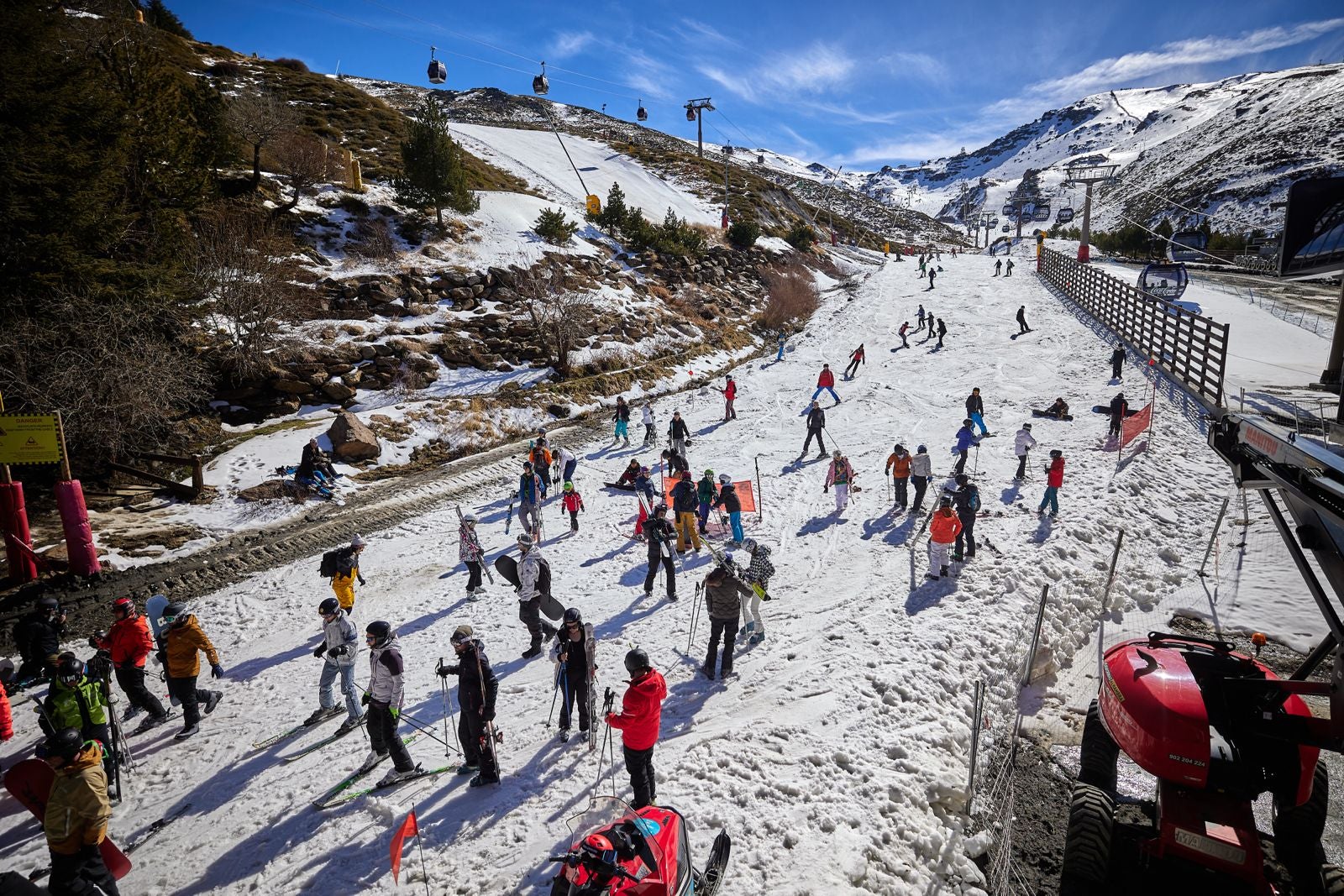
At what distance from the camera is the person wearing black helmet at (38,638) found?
8656 mm

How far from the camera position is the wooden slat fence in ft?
56.7

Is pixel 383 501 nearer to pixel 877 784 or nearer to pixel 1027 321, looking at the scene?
pixel 877 784

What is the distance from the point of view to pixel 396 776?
6.72m

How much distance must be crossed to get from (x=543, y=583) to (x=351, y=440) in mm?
12312

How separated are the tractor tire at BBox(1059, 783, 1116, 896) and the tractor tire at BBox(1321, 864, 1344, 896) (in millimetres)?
1299

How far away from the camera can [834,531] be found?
1310 cm

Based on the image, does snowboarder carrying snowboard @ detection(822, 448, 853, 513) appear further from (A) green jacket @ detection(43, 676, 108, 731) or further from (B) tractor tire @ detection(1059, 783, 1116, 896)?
(A) green jacket @ detection(43, 676, 108, 731)

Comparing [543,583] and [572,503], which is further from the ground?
[543,583]

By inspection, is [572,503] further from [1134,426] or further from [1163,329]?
Result: [1163,329]

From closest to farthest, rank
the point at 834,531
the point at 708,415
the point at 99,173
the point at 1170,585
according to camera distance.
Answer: the point at 1170,585, the point at 834,531, the point at 99,173, the point at 708,415

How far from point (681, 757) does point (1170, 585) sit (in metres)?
9.32

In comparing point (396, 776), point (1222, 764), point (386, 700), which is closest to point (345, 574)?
point (386, 700)

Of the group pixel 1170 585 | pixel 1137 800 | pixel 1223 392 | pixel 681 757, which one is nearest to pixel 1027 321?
pixel 1223 392

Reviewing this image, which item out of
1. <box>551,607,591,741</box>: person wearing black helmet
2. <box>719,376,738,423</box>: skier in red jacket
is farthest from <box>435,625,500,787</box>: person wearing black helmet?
<box>719,376,738,423</box>: skier in red jacket
